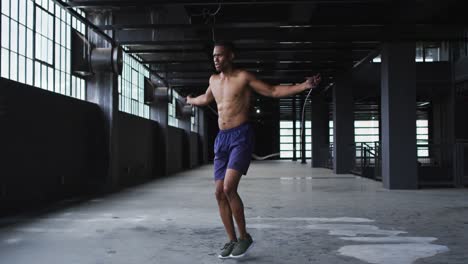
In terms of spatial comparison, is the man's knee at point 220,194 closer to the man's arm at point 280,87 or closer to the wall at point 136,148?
the man's arm at point 280,87

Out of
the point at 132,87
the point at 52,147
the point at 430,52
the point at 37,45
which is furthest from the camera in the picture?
the point at 430,52

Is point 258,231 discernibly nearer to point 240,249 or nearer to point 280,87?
point 240,249

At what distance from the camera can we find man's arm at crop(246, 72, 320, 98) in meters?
3.73

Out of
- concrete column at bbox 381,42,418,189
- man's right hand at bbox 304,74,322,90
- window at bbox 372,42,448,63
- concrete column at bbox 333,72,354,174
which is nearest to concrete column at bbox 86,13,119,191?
concrete column at bbox 381,42,418,189

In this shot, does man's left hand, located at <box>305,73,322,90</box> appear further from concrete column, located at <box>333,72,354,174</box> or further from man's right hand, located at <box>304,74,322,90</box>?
concrete column, located at <box>333,72,354,174</box>

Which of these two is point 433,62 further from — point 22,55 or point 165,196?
point 22,55

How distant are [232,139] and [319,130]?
846 inches

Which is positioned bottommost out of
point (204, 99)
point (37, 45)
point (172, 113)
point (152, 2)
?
point (204, 99)

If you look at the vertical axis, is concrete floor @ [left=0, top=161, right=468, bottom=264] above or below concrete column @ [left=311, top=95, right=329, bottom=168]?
below

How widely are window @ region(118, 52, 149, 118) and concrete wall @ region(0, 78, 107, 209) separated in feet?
9.57

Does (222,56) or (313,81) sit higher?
(222,56)

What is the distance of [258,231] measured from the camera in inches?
223

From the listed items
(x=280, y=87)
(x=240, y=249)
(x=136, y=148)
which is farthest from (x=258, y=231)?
(x=136, y=148)

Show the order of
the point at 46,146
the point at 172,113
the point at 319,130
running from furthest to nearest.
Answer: the point at 319,130
the point at 172,113
the point at 46,146
